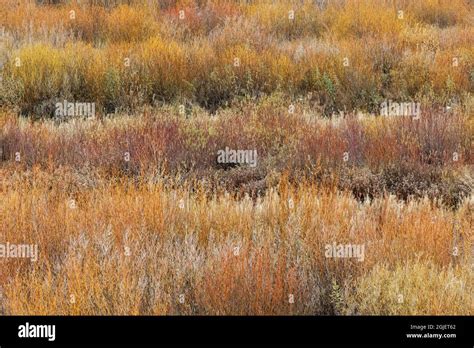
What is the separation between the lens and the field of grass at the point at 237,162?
A: 3.90m

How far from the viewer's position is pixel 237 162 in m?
7.11

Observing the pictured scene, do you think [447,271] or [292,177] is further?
[292,177]

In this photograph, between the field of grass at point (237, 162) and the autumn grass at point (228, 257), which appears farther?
the field of grass at point (237, 162)

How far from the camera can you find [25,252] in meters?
4.44

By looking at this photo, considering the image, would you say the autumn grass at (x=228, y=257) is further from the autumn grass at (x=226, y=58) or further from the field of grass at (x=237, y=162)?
the autumn grass at (x=226, y=58)

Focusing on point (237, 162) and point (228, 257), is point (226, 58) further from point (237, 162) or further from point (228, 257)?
point (228, 257)

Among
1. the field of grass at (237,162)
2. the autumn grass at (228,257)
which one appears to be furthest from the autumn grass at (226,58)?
the autumn grass at (228,257)

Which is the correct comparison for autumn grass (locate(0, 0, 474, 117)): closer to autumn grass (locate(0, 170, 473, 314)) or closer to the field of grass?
the field of grass

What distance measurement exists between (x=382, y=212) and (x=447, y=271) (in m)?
1.20

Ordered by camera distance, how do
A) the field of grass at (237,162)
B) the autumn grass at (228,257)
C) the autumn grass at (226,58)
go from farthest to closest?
the autumn grass at (226,58) < the field of grass at (237,162) < the autumn grass at (228,257)

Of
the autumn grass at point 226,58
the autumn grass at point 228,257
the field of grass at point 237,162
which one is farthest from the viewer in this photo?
the autumn grass at point 226,58

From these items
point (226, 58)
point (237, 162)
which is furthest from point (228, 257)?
point (226, 58)

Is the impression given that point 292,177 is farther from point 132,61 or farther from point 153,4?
point 153,4
